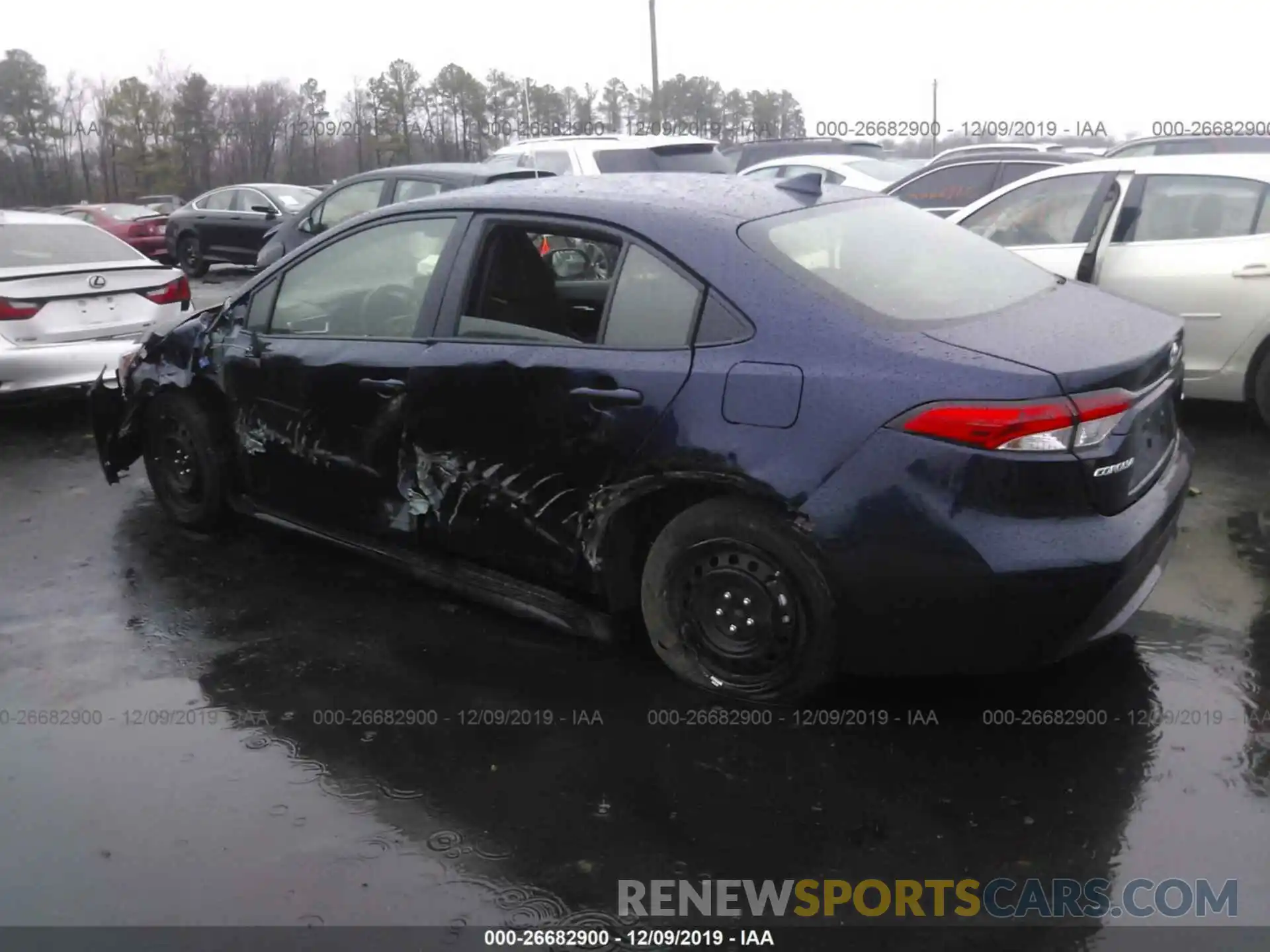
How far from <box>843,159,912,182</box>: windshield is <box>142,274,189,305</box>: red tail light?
7361mm

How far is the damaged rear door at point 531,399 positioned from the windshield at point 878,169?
9.12 m

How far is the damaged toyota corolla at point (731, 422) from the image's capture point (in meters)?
3.03

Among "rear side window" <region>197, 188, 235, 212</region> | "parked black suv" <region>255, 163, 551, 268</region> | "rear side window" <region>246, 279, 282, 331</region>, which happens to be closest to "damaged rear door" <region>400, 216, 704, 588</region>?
"rear side window" <region>246, 279, 282, 331</region>

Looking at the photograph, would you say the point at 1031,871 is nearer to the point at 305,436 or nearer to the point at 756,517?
the point at 756,517

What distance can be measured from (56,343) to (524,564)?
15.0 feet

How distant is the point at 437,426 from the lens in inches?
156

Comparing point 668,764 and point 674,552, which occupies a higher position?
point 674,552

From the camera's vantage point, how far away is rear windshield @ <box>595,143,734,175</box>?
1141cm

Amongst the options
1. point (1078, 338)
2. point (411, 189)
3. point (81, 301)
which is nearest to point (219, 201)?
point (411, 189)

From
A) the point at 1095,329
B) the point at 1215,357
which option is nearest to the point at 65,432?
the point at 1095,329

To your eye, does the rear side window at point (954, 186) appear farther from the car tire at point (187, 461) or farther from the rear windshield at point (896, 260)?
the car tire at point (187, 461)

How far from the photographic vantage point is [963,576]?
301cm

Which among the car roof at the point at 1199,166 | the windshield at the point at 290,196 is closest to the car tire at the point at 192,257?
the windshield at the point at 290,196

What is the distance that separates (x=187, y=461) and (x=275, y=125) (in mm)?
39741
